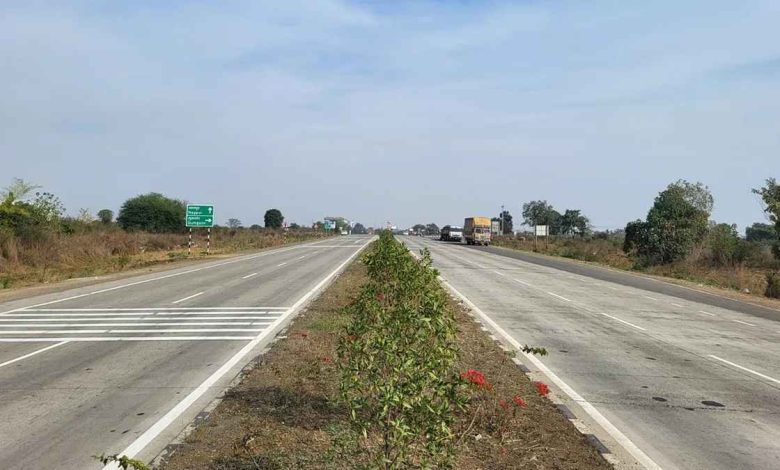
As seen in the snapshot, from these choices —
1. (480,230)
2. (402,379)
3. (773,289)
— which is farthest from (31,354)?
(480,230)

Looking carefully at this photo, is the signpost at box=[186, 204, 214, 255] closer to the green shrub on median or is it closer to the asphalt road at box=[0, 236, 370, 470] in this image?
the asphalt road at box=[0, 236, 370, 470]

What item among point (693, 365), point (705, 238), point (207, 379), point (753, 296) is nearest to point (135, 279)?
point (207, 379)

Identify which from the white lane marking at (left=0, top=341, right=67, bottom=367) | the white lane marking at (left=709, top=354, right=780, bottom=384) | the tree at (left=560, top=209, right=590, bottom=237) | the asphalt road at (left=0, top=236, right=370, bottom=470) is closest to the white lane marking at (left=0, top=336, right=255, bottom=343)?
the asphalt road at (left=0, top=236, right=370, bottom=470)

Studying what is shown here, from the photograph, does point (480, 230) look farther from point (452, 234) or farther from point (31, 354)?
point (31, 354)

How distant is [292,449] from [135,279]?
2205cm

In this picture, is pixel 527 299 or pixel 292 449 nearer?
pixel 292 449

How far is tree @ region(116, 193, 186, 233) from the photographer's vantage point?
265ft

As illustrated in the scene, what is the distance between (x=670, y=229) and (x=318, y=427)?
4109 centimetres

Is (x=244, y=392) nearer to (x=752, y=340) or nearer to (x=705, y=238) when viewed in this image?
(x=752, y=340)

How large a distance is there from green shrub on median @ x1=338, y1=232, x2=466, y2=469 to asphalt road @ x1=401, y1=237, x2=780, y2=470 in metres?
2.36

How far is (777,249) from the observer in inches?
1367

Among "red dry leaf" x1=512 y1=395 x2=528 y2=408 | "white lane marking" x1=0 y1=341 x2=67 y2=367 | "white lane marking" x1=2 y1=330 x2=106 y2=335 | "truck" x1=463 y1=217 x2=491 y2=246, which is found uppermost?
"truck" x1=463 y1=217 x2=491 y2=246

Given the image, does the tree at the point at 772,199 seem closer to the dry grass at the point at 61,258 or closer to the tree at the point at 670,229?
the tree at the point at 670,229

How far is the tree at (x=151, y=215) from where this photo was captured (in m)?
80.8
